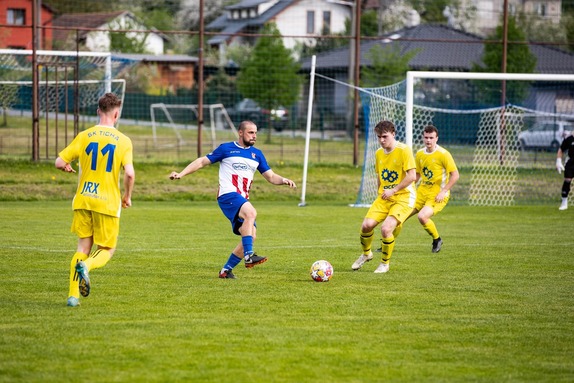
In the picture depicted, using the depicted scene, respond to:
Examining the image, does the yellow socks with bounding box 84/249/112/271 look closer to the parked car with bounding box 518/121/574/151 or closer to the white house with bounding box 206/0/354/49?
the parked car with bounding box 518/121/574/151

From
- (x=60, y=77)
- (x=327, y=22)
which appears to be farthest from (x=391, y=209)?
(x=327, y=22)

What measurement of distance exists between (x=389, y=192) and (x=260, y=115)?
31.3 meters

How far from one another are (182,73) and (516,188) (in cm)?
3195

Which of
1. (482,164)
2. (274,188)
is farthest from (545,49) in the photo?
(274,188)

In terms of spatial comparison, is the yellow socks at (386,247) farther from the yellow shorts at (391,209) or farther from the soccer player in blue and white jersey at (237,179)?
the soccer player in blue and white jersey at (237,179)

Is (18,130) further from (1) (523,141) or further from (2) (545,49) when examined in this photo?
(2) (545,49)

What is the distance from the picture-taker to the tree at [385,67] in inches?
1506

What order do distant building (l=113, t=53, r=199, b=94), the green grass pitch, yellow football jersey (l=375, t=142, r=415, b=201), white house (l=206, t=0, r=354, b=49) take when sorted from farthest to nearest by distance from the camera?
white house (l=206, t=0, r=354, b=49) → distant building (l=113, t=53, r=199, b=94) → yellow football jersey (l=375, t=142, r=415, b=201) → the green grass pitch

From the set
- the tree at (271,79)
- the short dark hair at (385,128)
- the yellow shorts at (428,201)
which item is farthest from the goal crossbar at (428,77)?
Answer: the tree at (271,79)

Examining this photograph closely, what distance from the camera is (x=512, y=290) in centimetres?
996

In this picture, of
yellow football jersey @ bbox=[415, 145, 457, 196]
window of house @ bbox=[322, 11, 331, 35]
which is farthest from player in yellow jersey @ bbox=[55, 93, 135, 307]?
window of house @ bbox=[322, 11, 331, 35]

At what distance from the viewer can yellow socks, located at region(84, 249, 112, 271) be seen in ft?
27.8

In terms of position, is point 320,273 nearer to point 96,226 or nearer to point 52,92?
point 96,226

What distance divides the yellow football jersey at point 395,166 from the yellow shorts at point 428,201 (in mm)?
1974
